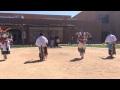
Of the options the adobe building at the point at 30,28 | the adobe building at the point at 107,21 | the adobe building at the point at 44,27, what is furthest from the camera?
the adobe building at the point at 107,21

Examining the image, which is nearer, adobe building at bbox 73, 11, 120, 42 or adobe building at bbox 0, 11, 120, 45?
adobe building at bbox 0, 11, 120, 45

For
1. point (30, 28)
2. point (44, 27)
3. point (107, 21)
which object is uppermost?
point (107, 21)

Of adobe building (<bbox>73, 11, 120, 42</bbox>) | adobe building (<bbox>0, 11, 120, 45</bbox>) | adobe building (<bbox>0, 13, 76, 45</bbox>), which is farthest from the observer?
adobe building (<bbox>73, 11, 120, 42</bbox>)

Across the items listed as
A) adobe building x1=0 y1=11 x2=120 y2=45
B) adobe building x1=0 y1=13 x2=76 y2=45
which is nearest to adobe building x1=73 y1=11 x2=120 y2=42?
adobe building x1=0 y1=11 x2=120 y2=45

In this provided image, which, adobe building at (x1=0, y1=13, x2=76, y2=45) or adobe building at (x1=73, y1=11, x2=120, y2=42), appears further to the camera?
adobe building at (x1=73, y1=11, x2=120, y2=42)

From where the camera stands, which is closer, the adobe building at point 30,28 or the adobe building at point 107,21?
the adobe building at point 30,28

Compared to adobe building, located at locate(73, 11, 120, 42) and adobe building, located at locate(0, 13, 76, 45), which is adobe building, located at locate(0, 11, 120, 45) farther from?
adobe building, located at locate(73, 11, 120, 42)

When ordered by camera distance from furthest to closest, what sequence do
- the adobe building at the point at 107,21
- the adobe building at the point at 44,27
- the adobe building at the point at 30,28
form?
1. the adobe building at the point at 107,21
2. the adobe building at the point at 44,27
3. the adobe building at the point at 30,28

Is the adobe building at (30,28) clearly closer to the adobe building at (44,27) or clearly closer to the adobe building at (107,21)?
the adobe building at (44,27)

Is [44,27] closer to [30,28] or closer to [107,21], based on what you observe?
[30,28]

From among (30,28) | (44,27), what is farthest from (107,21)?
(30,28)

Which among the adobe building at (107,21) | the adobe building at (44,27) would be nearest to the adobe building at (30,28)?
the adobe building at (44,27)

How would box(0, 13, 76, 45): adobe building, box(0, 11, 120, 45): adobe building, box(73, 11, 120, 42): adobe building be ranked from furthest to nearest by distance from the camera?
box(73, 11, 120, 42): adobe building < box(0, 11, 120, 45): adobe building < box(0, 13, 76, 45): adobe building

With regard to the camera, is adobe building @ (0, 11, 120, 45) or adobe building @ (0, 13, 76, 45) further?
adobe building @ (0, 11, 120, 45)
